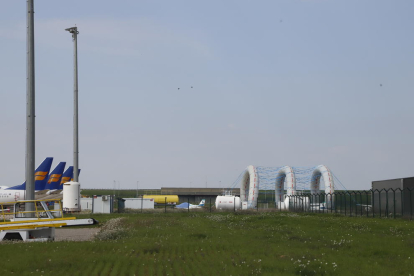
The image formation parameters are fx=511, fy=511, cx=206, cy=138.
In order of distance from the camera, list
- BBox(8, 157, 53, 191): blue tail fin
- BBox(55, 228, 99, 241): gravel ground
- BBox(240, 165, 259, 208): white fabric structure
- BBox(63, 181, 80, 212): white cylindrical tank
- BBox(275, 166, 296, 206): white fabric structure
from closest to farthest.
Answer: BBox(55, 228, 99, 241): gravel ground < BBox(63, 181, 80, 212): white cylindrical tank < BBox(8, 157, 53, 191): blue tail fin < BBox(275, 166, 296, 206): white fabric structure < BBox(240, 165, 259, 208): white fabric structure

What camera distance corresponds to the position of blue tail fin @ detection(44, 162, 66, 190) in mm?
70312

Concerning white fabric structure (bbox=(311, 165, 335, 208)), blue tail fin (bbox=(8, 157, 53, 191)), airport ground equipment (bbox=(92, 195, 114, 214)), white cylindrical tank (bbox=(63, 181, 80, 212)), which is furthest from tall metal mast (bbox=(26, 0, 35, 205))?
blue tail fin (bbox=(8, 157, 53, 191))

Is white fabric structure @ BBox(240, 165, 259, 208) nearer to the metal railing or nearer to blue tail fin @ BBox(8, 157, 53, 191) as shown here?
the metal railing

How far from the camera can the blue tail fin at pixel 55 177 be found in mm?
70312

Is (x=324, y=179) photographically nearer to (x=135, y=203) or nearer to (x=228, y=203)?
(x=228, y=203)

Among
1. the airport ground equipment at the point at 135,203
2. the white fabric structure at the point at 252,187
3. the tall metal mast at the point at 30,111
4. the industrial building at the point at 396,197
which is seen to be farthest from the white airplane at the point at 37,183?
the tall metal mast at the point at 30,111

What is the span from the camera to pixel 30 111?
A: 81.6 feet

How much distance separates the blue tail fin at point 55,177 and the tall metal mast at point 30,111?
4746cm

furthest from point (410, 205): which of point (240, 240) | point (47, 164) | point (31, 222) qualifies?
point (47, 164)

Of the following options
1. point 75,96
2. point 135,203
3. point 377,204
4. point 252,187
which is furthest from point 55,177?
point 377,204

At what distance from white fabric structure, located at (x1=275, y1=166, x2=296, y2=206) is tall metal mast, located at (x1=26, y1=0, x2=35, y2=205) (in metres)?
43.7

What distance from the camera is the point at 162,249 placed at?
1822 cm

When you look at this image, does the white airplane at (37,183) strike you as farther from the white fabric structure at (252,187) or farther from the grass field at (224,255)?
the grass field at (224,255)

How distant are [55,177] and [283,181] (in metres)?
31.6
